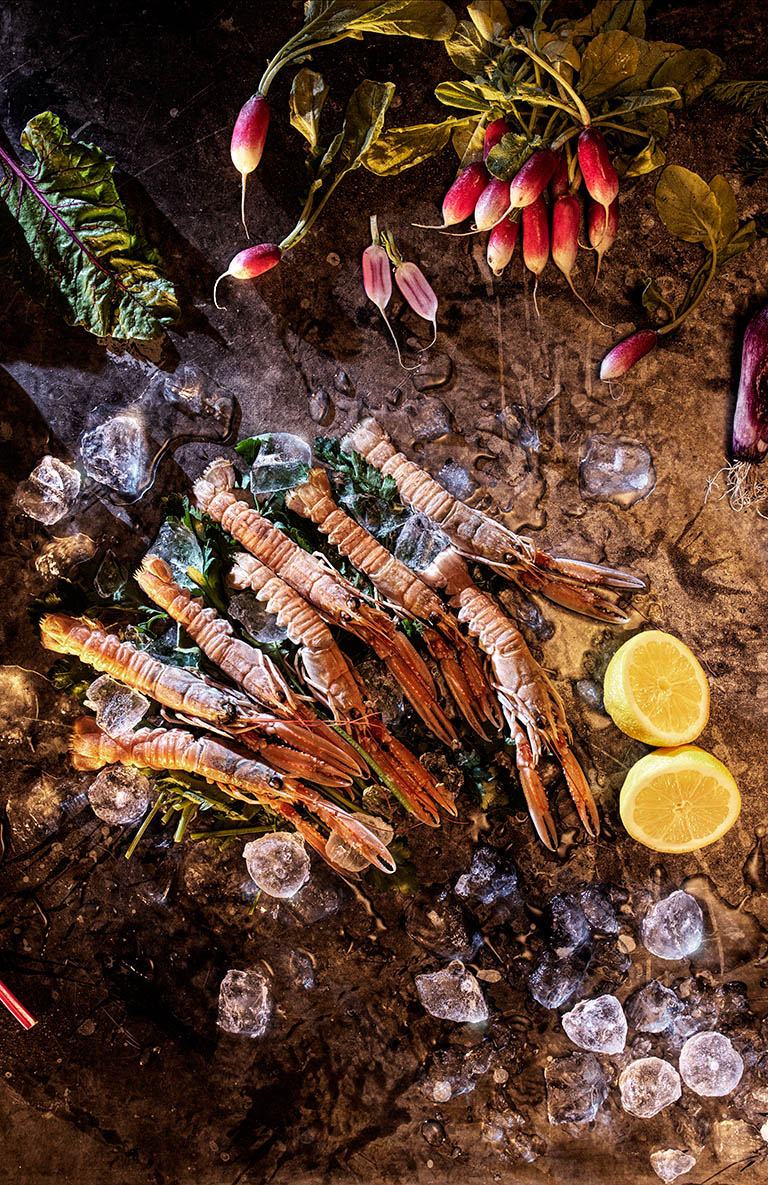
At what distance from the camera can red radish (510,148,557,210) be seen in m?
2.95

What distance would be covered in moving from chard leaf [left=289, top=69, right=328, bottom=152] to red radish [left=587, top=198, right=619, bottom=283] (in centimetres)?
106

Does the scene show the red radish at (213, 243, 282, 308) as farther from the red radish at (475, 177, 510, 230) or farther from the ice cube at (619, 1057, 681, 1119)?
the ice cube at (619, 1057, 681, 1119)

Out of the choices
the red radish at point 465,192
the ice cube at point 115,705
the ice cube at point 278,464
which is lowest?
the ice cube at point 115,705

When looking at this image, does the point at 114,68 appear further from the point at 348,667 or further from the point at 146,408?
the point at 348,667

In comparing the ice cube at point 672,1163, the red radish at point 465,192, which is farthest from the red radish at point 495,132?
the ice cube at point 672,1163

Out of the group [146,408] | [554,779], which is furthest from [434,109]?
[554,779]

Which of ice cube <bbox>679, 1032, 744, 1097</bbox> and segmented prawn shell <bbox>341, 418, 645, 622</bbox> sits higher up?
segmented prawn shell <bbox>341, 418, 645, 622</bbox>

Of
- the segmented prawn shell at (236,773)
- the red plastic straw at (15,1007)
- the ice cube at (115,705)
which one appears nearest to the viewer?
the segmented prawn shell at (236,773)

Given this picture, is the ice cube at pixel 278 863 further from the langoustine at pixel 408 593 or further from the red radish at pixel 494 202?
the red radish at pixel 494 202

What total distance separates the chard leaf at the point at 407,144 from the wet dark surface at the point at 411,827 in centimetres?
8

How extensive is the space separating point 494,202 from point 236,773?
2.24 m

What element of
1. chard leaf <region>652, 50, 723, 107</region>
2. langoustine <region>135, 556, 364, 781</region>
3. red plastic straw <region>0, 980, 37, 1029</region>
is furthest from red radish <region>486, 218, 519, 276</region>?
red plastic straw <region>0, 980, 37, 1029</region>

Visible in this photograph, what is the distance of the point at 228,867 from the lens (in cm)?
313

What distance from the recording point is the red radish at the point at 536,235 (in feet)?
10.0
